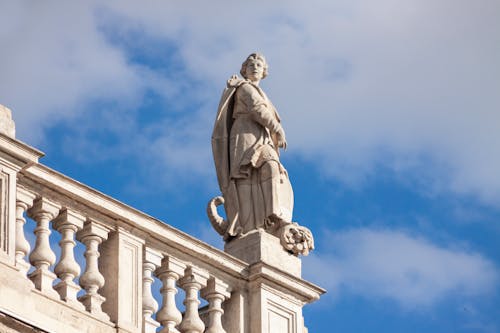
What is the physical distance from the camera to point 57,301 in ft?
73.2

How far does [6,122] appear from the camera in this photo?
74.4ft

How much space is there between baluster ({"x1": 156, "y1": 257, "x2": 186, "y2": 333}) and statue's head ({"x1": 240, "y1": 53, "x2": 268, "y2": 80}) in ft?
12.2

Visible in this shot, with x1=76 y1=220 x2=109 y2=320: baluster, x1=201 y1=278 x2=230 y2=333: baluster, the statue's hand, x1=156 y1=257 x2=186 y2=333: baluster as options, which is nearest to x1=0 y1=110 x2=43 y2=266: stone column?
x1=76 y1=220 x2=109 y2=320: baluster

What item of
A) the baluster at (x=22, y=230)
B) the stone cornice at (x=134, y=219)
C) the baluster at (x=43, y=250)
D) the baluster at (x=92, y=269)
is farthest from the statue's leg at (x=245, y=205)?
the baluster at (x=22, y=230)

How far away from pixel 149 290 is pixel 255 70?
14.0 feet

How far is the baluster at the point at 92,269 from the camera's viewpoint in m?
22.8

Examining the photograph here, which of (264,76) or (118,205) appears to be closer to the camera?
(118,205)

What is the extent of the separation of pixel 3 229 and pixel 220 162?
4491 mm

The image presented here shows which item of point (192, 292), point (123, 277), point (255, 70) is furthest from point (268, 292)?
point (255, 70)

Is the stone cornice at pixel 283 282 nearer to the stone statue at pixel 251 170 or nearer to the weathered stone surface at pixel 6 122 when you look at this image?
the stone statue at pixel 251 170

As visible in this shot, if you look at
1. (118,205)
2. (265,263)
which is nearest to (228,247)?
(265,263)

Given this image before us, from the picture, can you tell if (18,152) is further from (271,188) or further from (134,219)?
(271,188)

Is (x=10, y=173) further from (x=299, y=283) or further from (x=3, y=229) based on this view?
(x=299, y=283)

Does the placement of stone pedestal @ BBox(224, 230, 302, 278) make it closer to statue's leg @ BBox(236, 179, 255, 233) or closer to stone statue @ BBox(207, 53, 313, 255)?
stone statue @ BBox(207, 53, 313, 255)
